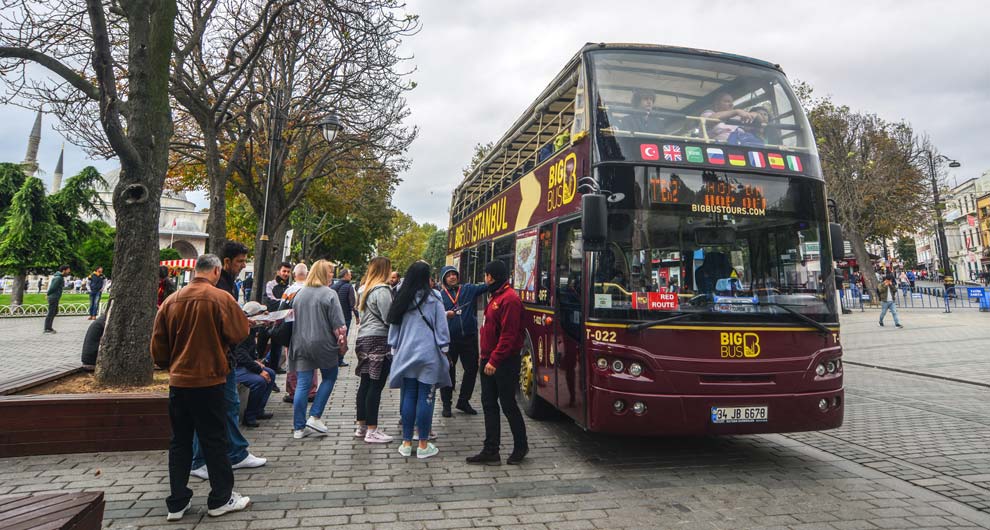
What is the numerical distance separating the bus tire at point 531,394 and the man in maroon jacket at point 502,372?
133cm

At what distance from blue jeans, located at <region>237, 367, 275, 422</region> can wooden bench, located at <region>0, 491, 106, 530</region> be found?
3.01m

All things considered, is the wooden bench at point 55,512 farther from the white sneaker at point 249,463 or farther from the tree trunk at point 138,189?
the tree trunk at point 138,189

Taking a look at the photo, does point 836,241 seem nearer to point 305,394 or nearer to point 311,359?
point 311,359

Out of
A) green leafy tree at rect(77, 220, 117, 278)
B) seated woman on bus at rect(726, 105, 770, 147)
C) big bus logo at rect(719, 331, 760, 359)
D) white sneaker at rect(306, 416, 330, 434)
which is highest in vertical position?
green leafy tree at rect(77, 220, 117, 278)

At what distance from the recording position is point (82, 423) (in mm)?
4945

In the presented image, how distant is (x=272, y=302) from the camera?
8.70m

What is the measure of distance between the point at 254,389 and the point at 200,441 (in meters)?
2.55

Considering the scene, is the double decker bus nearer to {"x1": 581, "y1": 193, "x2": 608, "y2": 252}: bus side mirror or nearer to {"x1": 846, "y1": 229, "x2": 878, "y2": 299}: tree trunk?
{"x1": 581, "y1": 193, "x2": 608, "y2": 252}: bus side mirror

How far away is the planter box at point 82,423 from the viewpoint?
4816mm

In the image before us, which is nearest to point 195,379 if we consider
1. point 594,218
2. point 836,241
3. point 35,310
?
point 594,218

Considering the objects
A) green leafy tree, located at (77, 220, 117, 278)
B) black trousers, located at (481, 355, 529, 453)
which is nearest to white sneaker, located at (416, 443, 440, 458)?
black trousers, located at (481, 355, 529, 453)

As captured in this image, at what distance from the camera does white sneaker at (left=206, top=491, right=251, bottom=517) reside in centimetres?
369

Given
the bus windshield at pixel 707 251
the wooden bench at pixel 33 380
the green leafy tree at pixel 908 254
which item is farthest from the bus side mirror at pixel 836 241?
the green leafy tree at pixel 908 254

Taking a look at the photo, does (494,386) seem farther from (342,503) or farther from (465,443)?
(342,503)
